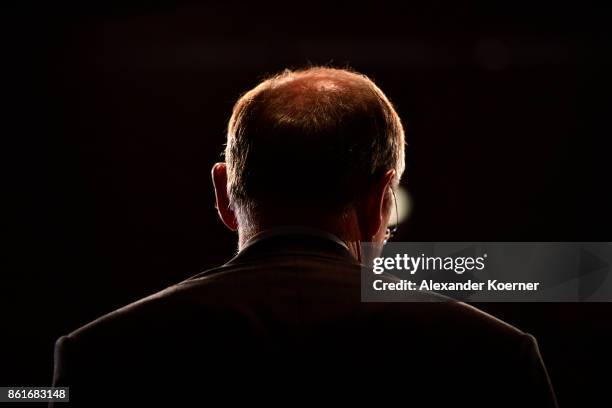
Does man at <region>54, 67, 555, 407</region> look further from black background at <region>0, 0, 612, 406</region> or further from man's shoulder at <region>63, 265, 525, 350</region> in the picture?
black background at <region>0, 0, 612, 406</region>

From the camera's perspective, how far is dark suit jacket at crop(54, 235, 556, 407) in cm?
68

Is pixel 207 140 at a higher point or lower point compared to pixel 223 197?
higher

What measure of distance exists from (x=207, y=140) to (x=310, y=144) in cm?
201

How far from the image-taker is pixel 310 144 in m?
0.77

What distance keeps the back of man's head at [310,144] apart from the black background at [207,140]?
72.1 inches

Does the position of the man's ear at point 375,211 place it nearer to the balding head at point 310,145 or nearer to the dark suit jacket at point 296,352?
the balding head at point 310,145

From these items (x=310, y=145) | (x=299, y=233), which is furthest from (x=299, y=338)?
(x=310, y=145)

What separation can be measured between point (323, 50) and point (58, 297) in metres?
1.53

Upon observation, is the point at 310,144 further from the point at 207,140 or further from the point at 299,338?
the point at 207,140

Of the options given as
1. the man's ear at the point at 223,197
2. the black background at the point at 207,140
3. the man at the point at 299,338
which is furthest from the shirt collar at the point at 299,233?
the black background at the point at 207,140

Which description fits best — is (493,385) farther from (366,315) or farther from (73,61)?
(73,61)

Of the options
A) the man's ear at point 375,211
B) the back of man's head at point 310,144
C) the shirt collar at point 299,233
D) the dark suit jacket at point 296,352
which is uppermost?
the back of man's head at point 310,144

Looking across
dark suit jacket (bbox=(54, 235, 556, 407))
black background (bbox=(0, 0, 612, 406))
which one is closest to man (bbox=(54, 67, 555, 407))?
dark suit jacket (bbox=(54, 235, 556, 407))

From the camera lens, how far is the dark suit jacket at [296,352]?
68 cm
